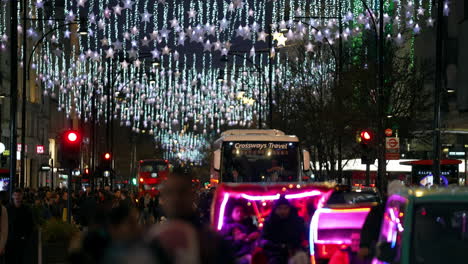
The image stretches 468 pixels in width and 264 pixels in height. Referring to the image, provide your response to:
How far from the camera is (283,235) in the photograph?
12359 mm

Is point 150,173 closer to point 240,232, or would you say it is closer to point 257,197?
point 257,197

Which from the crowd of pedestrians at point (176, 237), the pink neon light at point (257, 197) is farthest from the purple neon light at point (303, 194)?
the crowd of pedestrians at point (176, 237)

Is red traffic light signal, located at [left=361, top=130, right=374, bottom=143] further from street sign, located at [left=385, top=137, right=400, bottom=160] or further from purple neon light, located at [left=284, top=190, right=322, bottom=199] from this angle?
purple neon light, located at [left=284, top=190, right=322, bottom=199]

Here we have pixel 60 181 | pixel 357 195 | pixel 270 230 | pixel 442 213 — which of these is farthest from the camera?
pixel 60 181

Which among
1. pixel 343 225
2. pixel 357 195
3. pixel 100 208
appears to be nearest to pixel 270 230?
pixel 343 225

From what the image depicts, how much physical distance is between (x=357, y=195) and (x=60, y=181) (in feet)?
207

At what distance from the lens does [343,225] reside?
1520cm

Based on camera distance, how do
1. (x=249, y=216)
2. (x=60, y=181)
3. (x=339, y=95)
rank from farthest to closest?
(x=60, y=181) → (x=339, y=95) → (x=249, y=216)

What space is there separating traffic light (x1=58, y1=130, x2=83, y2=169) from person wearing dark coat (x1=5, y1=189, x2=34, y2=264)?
4.03m

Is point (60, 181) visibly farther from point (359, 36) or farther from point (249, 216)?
point (249, 216)

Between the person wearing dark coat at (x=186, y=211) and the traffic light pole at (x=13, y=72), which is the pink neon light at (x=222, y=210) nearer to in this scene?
the person wearing dark coat at (x=186, y=211)

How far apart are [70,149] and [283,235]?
9159 millimetres

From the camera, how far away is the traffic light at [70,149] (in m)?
20.4

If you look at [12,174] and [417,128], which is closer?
[12,174]
